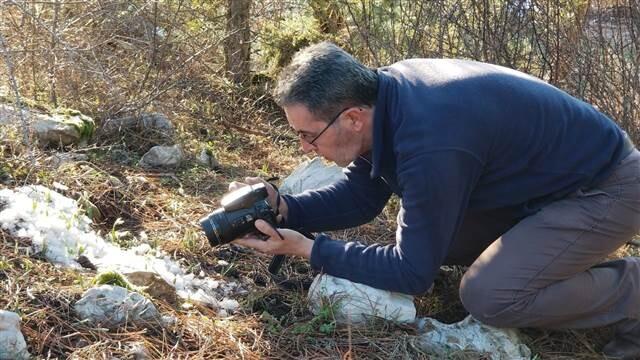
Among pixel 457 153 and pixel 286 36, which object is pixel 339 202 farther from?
pixel 286 36

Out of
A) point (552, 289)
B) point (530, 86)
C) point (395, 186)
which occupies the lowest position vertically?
point (552, 289)

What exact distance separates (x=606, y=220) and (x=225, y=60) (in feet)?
13.1

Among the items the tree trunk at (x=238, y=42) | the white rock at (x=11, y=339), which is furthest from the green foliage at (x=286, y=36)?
the white rock at (x=11, y=339)

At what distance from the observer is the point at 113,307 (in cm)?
241

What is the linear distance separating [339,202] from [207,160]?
5.50ft

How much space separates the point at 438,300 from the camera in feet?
10.1

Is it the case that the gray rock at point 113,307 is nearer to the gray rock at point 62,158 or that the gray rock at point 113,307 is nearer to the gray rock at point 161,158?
the gray rock at point 62,158

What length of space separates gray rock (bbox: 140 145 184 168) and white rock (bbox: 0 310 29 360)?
209cm

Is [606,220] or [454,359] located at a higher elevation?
[606,220]

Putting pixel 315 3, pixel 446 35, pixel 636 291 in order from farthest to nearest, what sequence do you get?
pixel 315 3, pixel 446 35, pixel 636 291

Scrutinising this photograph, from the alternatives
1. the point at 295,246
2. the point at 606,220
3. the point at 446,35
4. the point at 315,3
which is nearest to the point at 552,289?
the point at 606,220

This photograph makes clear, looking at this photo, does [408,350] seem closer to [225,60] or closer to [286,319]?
[286,319]

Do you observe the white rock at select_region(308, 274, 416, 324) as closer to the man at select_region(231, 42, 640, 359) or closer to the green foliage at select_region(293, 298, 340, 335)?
the green foliage at select_region(293, 298, 340, 335)

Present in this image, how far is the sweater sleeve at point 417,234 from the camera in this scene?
2.32 m
